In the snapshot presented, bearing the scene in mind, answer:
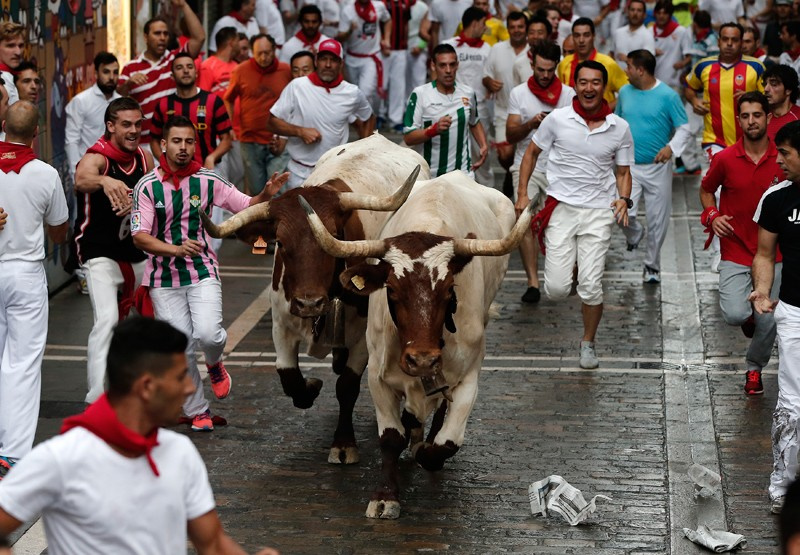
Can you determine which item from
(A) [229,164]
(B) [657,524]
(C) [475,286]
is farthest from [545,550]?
(A) [229,164]

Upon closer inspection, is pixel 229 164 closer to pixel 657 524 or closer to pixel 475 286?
pixel 475 286

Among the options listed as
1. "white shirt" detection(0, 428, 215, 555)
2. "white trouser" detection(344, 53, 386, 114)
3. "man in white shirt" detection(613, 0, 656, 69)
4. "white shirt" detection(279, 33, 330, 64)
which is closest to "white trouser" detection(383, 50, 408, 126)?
"white trouser" detection(344, 53, 386, 114)

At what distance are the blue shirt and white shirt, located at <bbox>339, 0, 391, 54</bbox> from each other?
9.18m

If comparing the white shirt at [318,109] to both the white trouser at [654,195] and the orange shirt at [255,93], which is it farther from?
the white trouser at [654,195]

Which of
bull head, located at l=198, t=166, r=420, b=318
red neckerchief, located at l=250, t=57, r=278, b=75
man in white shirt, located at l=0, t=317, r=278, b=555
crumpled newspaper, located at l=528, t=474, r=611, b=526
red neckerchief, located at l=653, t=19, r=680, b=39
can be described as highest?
man in white shirt, located at l=0, t=317, r=278, b=555

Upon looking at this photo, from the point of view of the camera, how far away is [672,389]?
1075 cm

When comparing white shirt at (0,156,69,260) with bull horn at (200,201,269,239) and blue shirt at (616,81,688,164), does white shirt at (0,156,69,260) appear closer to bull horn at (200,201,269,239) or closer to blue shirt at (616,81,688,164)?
bull horn at (200,201,269,239)

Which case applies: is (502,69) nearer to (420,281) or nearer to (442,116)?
(442,116)

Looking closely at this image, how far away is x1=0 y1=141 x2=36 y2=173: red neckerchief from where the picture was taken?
8383 millimetres

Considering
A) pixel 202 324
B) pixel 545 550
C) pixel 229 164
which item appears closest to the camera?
pixel 545 550

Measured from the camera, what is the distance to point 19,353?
8438mm

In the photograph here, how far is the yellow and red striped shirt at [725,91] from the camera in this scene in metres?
14.2

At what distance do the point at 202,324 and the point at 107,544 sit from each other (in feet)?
16.1

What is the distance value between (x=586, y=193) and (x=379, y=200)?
2.91m
